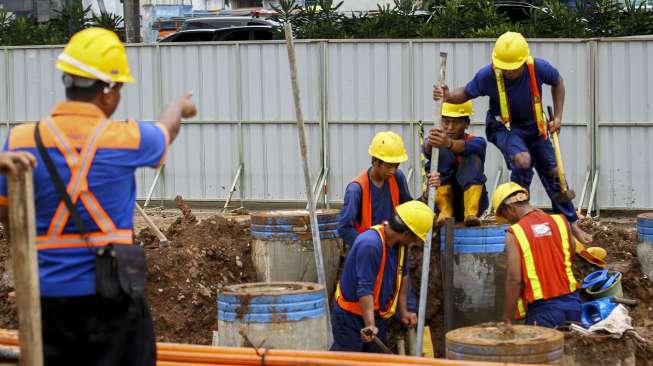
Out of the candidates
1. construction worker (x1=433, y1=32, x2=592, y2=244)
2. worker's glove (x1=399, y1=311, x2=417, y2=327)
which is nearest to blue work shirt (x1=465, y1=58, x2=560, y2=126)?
construction worker (x1=433, y1=32, x2=592, y2=244)

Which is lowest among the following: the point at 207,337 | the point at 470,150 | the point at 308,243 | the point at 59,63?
the point at 207,337

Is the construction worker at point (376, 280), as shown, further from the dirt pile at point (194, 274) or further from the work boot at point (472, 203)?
the dirt pile at point (194, 274)

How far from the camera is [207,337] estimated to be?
1112cm

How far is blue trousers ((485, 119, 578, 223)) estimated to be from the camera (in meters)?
10.6

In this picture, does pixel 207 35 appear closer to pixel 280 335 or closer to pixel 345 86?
pixel 345 86

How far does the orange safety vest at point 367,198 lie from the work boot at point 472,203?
3.09 feet

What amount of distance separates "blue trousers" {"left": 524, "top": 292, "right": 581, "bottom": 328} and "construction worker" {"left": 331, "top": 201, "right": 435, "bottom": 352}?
95 cm

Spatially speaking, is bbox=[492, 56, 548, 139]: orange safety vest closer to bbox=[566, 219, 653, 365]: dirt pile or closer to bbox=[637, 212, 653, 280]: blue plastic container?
bbox=[566, 219, 653, 365]: dirt pile

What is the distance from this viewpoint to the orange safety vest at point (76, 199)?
499 centimetres

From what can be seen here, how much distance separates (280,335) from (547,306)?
1923 mm

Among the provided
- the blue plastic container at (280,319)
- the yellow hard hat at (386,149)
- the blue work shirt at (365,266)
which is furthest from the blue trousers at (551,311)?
the yellow hard hat at (386,149)

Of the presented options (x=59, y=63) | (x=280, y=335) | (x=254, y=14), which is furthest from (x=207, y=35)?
(x=59, y=63)

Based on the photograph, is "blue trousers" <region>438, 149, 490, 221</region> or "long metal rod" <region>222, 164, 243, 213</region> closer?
"blue trousers" <region>438, 149, 490, 221</region>

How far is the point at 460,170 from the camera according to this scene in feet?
35.7
